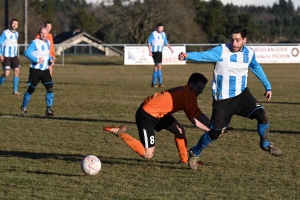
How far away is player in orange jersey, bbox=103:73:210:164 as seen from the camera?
24.3 feet

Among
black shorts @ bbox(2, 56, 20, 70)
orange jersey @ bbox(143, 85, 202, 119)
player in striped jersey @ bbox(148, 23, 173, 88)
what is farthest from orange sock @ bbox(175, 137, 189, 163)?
player in striped jersey @ bbox(148, 23, 173, 88)

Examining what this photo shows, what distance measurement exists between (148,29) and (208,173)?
48300 mm

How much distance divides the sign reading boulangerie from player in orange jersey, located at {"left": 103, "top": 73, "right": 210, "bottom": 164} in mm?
27853

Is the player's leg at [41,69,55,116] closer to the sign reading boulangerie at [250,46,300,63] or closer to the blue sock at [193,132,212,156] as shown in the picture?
the blue sock at [193,132,212,156]

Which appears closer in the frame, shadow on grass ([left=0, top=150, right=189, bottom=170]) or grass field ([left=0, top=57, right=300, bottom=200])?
grass field ([left=0, top=57, right=300, bottom=200])

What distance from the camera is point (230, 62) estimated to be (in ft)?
24.2

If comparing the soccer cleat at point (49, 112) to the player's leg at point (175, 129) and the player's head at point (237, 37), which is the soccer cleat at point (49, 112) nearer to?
the player's leg at point (175, 129)

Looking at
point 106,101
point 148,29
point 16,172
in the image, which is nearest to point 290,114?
point 106,101

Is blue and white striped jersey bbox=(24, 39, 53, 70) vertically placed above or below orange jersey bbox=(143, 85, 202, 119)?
above

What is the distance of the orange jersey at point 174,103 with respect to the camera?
7426 millimetres

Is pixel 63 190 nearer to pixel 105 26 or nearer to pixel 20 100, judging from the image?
pixel 20 100

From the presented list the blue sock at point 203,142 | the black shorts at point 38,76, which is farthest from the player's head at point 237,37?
the black shorts at point 38,76

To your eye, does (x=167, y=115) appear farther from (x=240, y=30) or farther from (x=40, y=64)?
(x=40, y=64)

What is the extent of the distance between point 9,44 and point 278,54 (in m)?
21.5
